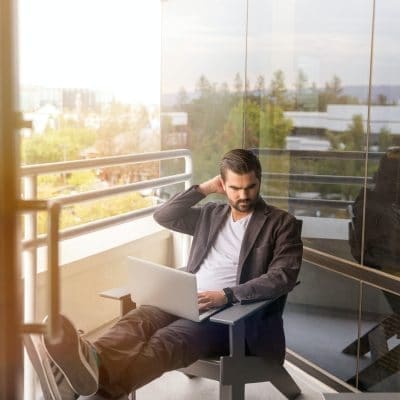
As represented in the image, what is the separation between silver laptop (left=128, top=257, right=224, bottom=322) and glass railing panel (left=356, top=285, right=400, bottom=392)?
0.75 m

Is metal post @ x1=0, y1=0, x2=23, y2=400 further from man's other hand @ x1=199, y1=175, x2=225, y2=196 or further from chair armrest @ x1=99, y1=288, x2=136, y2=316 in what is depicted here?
man's other hand @ x1=199, y1=175, x2=225, y2=196

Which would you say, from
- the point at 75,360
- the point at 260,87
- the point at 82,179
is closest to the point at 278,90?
the point at 260,87

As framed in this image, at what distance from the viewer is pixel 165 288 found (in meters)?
2.98

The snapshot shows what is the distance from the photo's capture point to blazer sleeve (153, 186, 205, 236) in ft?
11.4

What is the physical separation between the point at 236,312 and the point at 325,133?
109 centimetres

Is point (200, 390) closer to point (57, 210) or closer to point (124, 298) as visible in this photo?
point (124, 298)

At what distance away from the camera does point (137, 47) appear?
7773 millimetres

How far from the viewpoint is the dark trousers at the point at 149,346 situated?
2645mm

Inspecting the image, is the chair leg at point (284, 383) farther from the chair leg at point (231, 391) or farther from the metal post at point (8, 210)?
the metal post at point (8, 210)

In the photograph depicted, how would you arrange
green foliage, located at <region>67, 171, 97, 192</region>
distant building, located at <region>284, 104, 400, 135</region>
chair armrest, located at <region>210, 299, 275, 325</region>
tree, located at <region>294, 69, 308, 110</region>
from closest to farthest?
1. chair armrest, located at <region>210, 299, 275, 325</region>
2. distant building, located at <region>284, 104, 400, 135</region>
3. tree, located at <region>294, 69, 308, 110</region>
4. green foliage, located at <region>67, 171, 97, 192</region>

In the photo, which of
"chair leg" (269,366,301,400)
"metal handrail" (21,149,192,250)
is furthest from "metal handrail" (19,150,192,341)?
"chair leg" (269,366,301,400)

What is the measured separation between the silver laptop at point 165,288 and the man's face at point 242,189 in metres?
0.54

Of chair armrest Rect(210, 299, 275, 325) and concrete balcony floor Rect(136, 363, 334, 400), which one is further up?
chair armrest Rect(210, 299, 275, 325)

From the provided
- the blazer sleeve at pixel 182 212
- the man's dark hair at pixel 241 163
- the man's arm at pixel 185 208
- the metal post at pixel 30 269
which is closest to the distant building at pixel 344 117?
the man's dark hair at pixel 241 163
